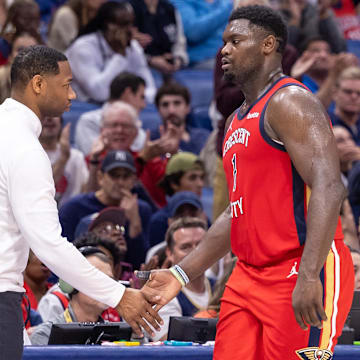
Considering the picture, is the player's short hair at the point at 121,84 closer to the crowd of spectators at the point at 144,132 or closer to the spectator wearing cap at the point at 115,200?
the crowd of spectators at the point at 144,132

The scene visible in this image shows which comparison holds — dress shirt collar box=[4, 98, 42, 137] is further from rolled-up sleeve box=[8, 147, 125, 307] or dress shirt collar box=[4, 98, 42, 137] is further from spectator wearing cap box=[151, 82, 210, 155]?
spectator wearing cap box=[151, 82, 210, 155]

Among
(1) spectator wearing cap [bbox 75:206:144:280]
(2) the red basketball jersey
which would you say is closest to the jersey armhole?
(2) the red basketball jersey

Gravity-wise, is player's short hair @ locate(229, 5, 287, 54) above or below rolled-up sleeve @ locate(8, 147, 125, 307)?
above

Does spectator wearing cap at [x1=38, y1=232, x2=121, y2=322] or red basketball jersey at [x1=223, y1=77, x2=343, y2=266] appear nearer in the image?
red basketball jersey at [x1=223, y1=77, x2=343, y2=266]

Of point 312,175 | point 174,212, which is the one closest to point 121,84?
point 174,212

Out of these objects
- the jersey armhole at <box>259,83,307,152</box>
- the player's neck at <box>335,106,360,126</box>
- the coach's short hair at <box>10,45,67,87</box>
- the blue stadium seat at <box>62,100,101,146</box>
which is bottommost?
the blue stadium seat at <box>62,100,101,146</box>

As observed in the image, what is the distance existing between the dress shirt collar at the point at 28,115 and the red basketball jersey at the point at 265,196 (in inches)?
29.2

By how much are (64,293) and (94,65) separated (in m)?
4.01

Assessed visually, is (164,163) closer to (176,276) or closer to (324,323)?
(176,276)

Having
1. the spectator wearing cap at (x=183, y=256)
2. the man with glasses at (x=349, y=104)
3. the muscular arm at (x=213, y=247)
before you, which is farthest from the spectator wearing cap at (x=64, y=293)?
the man with glasses at (x=349, y=104)

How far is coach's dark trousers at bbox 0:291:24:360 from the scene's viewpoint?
3.24m

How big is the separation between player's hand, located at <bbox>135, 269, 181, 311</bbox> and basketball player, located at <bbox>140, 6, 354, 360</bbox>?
0.36 metres

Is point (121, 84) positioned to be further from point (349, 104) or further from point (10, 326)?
point (10, 326)

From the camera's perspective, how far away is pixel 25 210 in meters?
3.22
